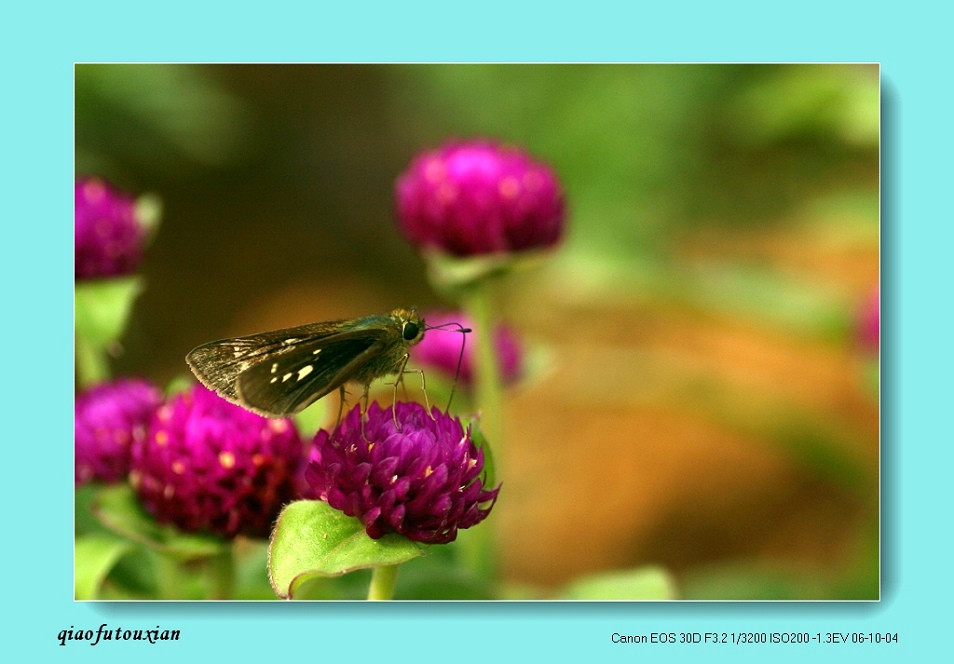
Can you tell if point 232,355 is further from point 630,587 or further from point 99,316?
point 630,587

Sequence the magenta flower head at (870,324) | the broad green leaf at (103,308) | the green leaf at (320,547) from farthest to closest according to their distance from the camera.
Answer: the magenta flower head at (870,324), the broad green leaf at (103,308), the green leaf at (320,547)

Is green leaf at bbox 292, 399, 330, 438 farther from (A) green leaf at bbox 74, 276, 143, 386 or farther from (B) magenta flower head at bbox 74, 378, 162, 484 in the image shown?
(A) green leaf at bbox 74, 276, 143, 386

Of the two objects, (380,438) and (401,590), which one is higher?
(380,438)

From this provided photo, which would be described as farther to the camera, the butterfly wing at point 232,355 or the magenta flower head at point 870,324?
the magenta flower head at point 870,324

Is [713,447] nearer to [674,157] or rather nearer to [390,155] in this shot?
[674,157]

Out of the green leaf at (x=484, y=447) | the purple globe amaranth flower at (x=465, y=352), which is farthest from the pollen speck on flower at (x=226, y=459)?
the purple globe amaranth flower at (x=465, y=352)

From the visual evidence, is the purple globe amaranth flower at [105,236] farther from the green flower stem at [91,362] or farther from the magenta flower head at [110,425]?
the magenta flower head at [110,425]

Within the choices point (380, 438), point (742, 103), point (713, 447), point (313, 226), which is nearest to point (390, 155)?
point (313, 226)
